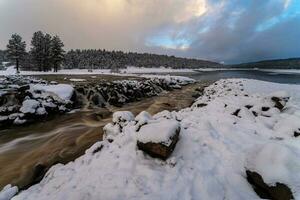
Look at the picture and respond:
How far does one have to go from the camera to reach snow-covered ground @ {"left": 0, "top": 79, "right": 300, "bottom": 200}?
5270 mm

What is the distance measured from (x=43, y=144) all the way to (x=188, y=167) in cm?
862

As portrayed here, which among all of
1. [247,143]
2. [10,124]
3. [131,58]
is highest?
[131,58]

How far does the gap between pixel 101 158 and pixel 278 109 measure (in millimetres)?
9171

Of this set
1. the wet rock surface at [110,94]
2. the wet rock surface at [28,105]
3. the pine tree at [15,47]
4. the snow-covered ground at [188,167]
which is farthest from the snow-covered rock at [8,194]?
the pine tree at [15,47]

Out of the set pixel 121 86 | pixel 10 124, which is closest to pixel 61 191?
pixel 10 124

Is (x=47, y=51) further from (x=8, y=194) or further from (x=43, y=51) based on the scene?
(x=8, y=194)

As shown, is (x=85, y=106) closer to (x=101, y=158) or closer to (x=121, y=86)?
(x=121, y=86)

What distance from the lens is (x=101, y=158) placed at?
7.11 metres

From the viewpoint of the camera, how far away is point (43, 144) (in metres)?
11.8

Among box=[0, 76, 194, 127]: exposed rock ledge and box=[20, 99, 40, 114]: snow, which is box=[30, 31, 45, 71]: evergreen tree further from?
box=[20, 99, 40, 114]: snow

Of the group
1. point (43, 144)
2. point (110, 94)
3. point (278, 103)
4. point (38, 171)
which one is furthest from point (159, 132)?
point (110, 94)

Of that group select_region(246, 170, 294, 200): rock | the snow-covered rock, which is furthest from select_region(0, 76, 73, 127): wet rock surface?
select_region(246, 170, 294, 200): rock

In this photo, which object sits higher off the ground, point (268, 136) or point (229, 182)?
point (268, 136)

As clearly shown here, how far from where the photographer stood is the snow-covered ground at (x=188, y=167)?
5270mm
